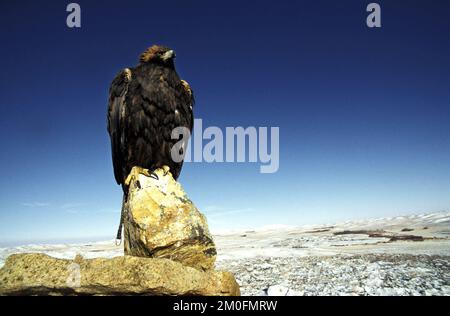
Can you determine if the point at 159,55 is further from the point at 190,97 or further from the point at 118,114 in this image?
the point at 118,114

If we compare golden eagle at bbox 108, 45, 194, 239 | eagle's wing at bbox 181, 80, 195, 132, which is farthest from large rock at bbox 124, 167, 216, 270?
eagle's wing at bbox 181, 80, 195, 132

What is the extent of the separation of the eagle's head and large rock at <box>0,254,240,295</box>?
13.4ft

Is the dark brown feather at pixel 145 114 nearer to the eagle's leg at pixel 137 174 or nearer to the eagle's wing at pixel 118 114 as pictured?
the eagle's wing at pixel 118 114

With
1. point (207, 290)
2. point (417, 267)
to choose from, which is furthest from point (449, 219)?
point (207, 290)

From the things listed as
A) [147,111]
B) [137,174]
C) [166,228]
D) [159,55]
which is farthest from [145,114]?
[166,228]

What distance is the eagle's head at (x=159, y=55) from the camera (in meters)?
5.89

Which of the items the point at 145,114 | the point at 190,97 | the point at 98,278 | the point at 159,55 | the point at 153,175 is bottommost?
the point at 98,278

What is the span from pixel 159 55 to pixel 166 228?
3601 millimetres

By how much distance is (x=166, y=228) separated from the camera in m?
4.70

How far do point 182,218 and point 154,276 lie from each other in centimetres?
150

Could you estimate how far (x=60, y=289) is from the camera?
3.34m

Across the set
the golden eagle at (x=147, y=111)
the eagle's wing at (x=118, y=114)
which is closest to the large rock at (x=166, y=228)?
the golden eagle at (x=147, y=111)
